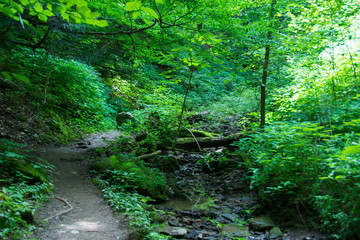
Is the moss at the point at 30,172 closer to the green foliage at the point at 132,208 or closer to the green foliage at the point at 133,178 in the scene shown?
the green foliage at the point at 132,208

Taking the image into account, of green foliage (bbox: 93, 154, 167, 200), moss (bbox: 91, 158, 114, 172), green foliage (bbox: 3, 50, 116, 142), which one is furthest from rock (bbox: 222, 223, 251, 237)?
green foliage (bbox: 3, 50, 116, 142)

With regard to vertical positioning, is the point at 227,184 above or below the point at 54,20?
below

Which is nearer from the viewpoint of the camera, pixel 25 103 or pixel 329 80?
pixel 329 80

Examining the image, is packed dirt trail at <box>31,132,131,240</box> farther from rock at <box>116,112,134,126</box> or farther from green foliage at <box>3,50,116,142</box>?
rock at <box>116,112,134,126</box>

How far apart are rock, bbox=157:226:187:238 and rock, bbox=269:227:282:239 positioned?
5.52 feet

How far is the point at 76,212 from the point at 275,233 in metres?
3.72

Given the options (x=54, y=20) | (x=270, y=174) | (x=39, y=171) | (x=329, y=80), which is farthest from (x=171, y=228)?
(x=329, y=80)

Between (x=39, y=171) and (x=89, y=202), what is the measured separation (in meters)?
1.27

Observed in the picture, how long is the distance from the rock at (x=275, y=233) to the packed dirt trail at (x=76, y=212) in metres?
2.81

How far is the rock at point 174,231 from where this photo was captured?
417 centimetres

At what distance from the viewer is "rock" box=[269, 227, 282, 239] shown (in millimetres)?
4416

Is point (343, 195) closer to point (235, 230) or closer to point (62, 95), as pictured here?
point (235, 230)

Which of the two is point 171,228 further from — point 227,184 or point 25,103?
point 25,103

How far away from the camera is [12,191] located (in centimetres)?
340
